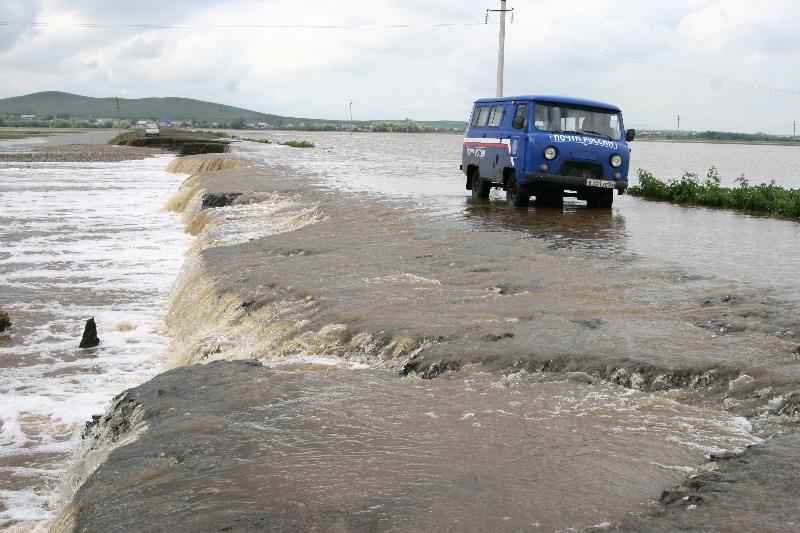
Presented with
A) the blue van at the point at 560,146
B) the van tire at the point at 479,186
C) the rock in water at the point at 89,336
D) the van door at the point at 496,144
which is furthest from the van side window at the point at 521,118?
the rock in water at the point at 89,336

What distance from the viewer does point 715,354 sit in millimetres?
7180

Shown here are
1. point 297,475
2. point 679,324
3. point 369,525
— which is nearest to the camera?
point 369,525

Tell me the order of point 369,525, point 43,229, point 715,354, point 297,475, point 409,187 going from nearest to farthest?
point 369,525 → point 297,475 → point 715,354 → point 43,229 → point 409,187

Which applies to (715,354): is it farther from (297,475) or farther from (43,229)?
(43,229)

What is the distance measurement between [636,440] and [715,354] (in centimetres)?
191

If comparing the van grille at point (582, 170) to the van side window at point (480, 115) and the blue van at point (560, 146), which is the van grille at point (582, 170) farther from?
the van side window at point (480, 115)

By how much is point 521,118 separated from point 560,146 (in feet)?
3.36

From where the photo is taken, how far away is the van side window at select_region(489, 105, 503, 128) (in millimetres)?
18688

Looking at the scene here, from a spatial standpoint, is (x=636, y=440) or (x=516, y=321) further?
(x=516, y=321)

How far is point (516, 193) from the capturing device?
1822 cm

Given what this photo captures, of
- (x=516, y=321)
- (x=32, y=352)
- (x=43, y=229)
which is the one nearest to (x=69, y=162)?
(x=43, y=229)

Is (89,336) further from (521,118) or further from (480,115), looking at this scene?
(480,115)

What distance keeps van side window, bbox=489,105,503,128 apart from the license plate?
2.55 metres

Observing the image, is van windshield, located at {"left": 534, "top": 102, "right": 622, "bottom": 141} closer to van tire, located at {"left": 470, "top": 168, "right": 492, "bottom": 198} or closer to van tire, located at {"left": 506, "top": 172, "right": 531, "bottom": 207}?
van tire, located at {"left": 506, "top": 172, "right": 531, "bottom": 207}
